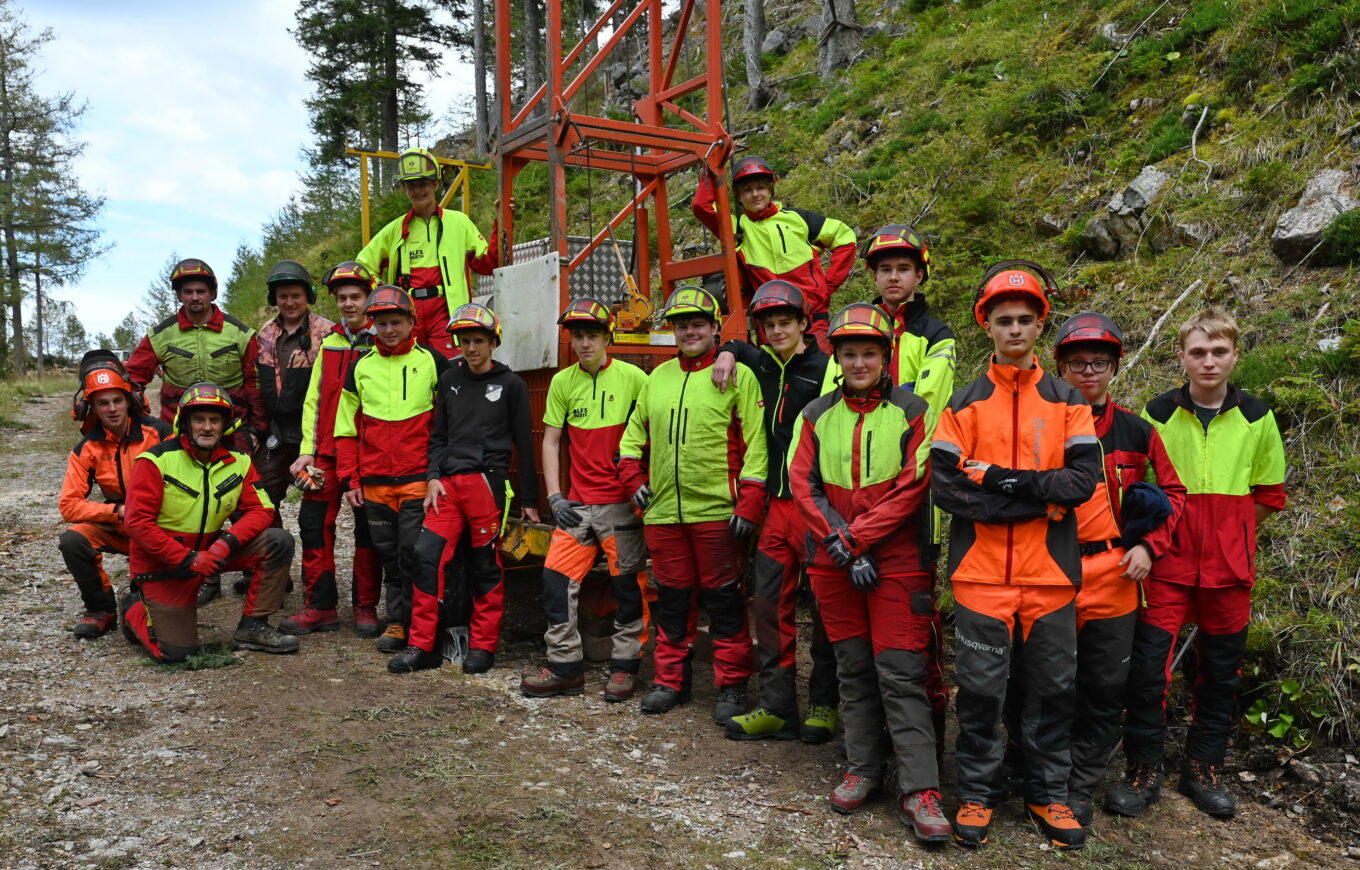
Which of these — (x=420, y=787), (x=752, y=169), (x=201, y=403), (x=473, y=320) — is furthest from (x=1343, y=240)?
(x=201, y=403)

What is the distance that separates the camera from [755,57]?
1928 cm

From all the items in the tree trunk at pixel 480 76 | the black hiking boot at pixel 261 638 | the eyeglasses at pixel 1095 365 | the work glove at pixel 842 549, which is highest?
the tree trunk at pixel 480 76

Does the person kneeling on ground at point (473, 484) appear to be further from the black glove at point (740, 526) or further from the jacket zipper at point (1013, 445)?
the jacket zipper at point (1013, 445)

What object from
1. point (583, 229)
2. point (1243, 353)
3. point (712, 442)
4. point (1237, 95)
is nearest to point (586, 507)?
point (712, 442)

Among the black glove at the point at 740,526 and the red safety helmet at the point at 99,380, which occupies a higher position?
the red safety helmet at the point at 99,380

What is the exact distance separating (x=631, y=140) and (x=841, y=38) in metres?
12.5

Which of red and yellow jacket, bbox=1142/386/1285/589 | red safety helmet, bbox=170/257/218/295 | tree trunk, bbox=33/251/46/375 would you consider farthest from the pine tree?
red and yellow jacket, bbox=1142/386/1285/589

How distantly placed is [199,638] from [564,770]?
3.70m

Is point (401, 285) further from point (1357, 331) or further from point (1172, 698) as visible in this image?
point (1357, 331)

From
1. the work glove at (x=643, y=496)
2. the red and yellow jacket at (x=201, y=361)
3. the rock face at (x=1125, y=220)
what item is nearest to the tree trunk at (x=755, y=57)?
the rock face at (x=1125, y=220)

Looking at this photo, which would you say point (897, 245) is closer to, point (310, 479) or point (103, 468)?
point (310, 479)

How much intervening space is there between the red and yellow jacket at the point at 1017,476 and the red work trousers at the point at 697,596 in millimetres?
1728

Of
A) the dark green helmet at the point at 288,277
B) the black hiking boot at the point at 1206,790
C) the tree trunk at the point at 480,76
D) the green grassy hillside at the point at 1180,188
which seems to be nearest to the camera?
the black hiking boot at the point at 1206,790

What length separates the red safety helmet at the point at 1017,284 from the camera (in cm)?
417
